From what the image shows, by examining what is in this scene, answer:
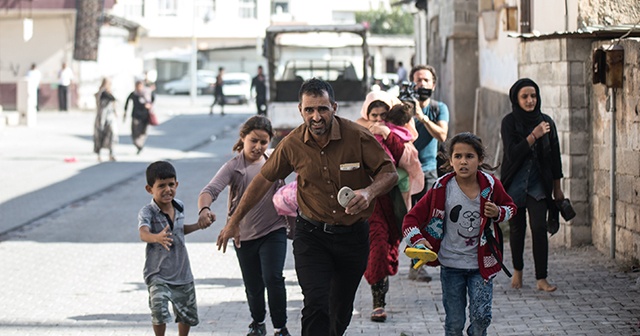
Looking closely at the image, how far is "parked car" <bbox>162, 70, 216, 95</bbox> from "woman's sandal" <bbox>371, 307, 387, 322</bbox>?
58000 mm

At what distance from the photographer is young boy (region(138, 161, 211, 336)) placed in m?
7.27

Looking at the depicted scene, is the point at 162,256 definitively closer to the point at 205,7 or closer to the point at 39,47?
the point at 39,47

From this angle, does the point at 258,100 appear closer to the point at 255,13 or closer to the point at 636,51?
the point at 636,51

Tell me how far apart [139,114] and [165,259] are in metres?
18.7

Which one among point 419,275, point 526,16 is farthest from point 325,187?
point 526,16

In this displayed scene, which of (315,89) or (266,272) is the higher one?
(315,89)

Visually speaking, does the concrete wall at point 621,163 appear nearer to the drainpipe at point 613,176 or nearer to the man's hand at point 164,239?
the drainpipe at point 613,176

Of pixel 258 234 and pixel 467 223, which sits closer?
pixel 467 223

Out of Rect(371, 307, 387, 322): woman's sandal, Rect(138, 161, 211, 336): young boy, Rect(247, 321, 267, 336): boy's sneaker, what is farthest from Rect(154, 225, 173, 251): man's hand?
Rect(371, 307, 387, 322): woman's sandal

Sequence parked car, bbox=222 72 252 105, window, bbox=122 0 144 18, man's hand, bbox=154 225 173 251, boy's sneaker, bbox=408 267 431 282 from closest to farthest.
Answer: man's hand, bbox=154 225 173 251, boy's sneaker, bbox=408 267 431 282, parked car, bbox=222 72 252 105, window, bbox=122 0 144 18

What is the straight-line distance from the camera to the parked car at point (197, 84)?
220 feet

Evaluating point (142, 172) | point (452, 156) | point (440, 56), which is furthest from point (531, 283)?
point (440, 56)

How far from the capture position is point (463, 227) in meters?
6.84

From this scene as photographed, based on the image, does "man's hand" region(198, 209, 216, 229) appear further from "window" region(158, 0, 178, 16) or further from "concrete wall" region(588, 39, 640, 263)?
"window" region(158, 0, 178, 16)
